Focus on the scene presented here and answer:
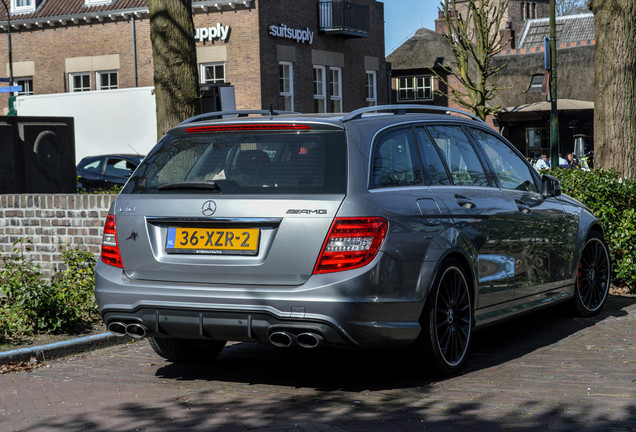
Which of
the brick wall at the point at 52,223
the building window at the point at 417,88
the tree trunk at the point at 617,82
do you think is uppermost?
the building window at the point at 417,88

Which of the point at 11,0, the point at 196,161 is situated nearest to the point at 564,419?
the point at 196,161

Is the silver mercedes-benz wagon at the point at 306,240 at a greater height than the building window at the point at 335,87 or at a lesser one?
lesser

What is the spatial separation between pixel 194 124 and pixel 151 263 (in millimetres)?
1011

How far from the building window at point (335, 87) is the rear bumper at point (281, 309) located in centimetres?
3092

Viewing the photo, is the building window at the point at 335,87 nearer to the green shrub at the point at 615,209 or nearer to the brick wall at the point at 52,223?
the brick wall at the point at 52,223

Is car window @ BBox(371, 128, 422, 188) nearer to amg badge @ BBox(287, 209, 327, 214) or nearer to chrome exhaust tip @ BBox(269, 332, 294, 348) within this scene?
amg badge @ BBox(287, 209, 327, 214)

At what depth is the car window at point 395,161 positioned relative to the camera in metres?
5.89

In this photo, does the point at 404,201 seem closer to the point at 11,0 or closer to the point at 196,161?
the point at 196,161

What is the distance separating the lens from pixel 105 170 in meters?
23.2

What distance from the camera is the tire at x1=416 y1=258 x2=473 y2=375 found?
5984mm

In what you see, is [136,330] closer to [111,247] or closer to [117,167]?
[111,247]

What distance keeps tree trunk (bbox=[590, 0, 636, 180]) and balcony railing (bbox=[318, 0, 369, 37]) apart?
24021mm

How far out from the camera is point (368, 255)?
5.51 m

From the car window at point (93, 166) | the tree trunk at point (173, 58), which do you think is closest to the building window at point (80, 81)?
the car window at point (93, 166)
